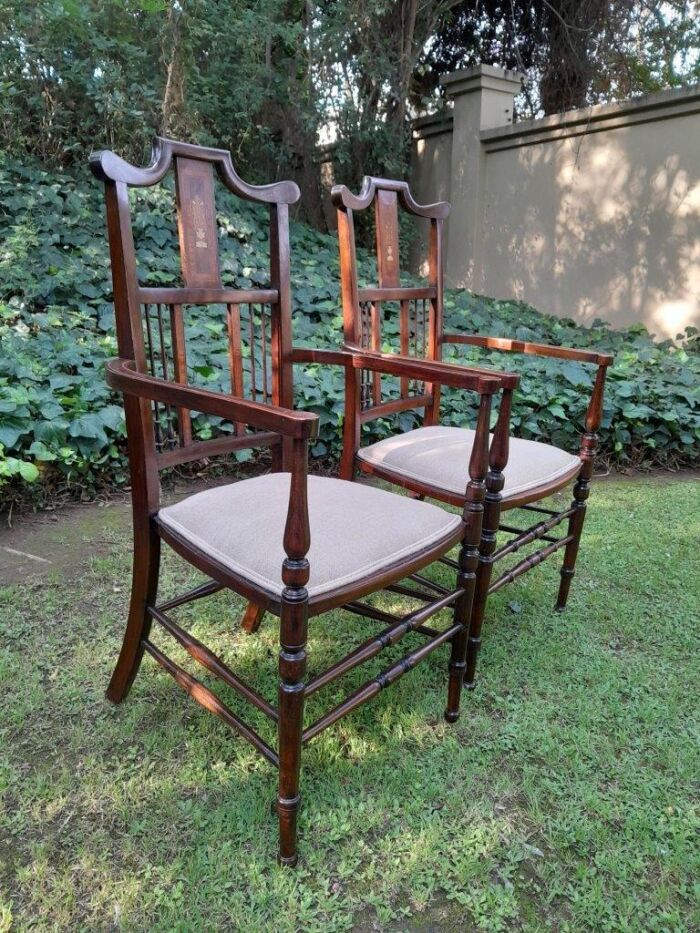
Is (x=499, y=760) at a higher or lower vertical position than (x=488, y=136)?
lower

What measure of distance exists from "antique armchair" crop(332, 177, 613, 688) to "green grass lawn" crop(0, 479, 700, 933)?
9.4 inches

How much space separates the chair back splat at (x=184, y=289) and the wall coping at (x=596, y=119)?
12.7 ft

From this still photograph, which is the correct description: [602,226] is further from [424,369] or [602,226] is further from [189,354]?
[424,369]

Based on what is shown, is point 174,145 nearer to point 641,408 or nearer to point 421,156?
point 641,408

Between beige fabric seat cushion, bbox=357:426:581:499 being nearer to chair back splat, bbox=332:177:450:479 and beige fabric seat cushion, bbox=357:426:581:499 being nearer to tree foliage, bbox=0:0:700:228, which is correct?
chair back splat, bbox=332:177:450:479

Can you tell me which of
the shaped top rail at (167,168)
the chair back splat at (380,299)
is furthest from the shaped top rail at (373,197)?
the shaped top rail at (167,168)

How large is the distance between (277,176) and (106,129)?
64.4 inches

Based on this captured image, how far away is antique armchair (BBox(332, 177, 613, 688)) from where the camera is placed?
148cm

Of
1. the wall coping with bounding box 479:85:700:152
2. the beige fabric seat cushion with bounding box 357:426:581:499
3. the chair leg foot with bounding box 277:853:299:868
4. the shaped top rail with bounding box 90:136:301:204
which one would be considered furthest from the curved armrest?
the wall coping with bounding box 479:85:700:152

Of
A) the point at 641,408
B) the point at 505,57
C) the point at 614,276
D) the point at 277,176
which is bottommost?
the point at 641,408

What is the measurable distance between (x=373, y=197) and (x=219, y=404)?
44.1 inches

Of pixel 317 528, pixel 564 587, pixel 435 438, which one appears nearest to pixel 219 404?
pixel 317 528

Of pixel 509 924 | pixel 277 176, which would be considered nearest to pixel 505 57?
pixel 277 176

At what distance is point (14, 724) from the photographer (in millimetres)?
1361
